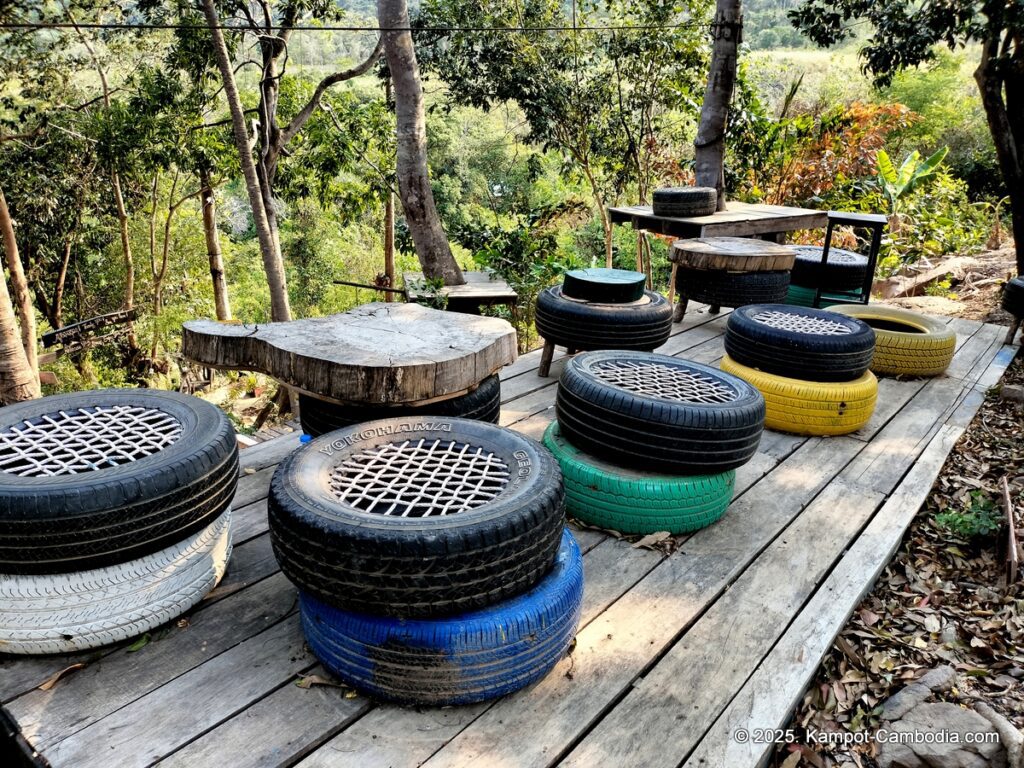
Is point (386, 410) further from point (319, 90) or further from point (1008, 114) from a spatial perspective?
point (319, 90)

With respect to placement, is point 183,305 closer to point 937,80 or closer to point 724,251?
point 724,251

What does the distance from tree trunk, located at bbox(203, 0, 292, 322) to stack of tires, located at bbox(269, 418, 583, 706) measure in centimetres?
739

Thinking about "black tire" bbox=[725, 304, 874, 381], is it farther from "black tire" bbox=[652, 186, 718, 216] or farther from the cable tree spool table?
"black tire" bbox=[652, 186, 718, 216]

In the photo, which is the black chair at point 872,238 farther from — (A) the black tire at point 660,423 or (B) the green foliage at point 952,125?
(B) the green foliage at point 952,125

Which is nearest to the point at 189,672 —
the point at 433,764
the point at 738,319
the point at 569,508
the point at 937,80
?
the point at 433,764

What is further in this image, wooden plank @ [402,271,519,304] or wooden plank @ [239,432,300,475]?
wooden plank @ [402,271,519,304]

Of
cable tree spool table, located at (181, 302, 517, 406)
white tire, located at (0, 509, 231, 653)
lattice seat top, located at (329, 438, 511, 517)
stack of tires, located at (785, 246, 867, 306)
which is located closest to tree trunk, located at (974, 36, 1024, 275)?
stack of tires, located at (785, 246, 867, 306)

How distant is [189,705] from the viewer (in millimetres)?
1820

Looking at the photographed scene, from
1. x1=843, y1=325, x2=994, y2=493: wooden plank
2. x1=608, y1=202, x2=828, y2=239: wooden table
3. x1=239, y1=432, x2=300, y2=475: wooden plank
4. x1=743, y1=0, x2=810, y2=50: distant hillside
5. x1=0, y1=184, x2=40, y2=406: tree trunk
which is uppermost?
x1=743, y1=0, x2=810, y2=50: distant hillside

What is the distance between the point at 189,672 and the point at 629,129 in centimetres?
1005

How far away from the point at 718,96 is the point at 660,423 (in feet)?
16.3

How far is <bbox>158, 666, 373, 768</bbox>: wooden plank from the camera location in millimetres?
1667

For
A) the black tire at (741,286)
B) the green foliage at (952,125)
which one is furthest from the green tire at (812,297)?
the green foliage at (952,125)

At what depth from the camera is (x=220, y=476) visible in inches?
83.6
